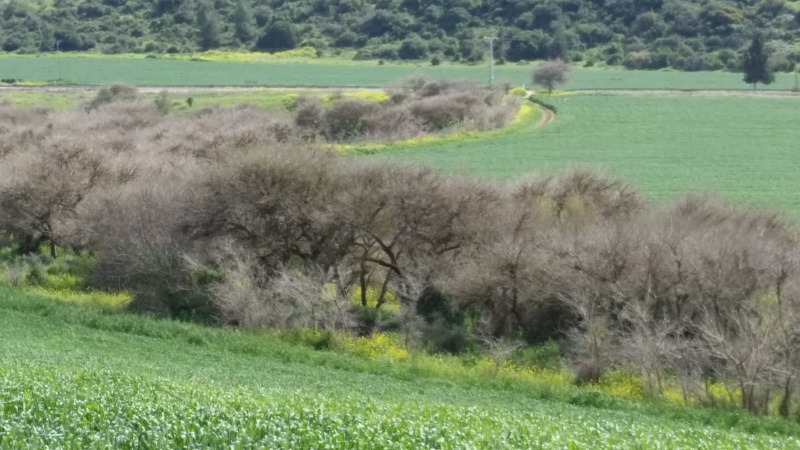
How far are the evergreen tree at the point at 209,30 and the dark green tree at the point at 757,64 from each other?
75192 mm

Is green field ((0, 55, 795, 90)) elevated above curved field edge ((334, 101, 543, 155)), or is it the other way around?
curved field edge ((334, 101, 543, 155))

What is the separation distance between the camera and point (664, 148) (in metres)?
68.8

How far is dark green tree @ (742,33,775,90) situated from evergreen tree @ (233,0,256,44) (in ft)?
235

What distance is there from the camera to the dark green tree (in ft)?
367

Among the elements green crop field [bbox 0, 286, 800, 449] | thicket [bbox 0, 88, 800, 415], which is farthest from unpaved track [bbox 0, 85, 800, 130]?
green crop field [bbox 0, 286, 800, 449]

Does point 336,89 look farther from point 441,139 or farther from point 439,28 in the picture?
point 439,28

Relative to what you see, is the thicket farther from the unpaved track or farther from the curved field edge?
the unpaved track

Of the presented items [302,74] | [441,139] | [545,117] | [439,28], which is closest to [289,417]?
[441,139]

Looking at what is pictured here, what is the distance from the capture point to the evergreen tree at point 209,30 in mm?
154500

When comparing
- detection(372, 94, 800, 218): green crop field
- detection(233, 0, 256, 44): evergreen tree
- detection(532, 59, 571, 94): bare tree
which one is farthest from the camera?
detection(233, 0, 256, 44): evergreen tree

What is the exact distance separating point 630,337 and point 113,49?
448 feet

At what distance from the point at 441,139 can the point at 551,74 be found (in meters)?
36.3

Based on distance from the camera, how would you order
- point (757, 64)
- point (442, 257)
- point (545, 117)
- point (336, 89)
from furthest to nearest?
point (757, 64) < point (336, 89) < point (545, 117) < point (442, 257)

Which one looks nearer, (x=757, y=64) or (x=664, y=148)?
(x=664, y=148)
